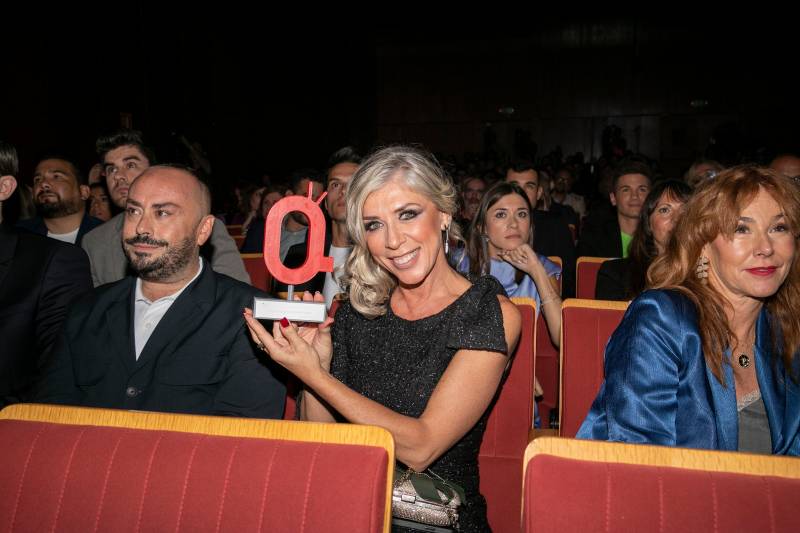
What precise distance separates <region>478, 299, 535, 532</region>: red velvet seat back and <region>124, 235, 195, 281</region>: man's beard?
1170mm

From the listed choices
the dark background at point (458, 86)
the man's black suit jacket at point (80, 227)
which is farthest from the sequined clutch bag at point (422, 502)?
the dark background at point (458, 86)

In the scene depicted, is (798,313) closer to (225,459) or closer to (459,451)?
(459,451)

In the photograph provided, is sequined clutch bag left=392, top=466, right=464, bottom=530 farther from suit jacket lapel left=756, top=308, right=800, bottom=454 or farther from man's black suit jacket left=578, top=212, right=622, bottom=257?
man's black suit jacket left=578, top=212, right=622, bottom=257

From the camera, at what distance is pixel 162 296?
2.10 metres

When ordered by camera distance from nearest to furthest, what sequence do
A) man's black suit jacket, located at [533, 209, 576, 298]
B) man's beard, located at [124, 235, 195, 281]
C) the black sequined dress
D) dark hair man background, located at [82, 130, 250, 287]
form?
the black sequined dress < man's beard, located at [124, 235, 195, 281] < dark hair man background, located at [82, 130, 250, 287] < man's black suit jacket, located at [533, 209, 576, 298]

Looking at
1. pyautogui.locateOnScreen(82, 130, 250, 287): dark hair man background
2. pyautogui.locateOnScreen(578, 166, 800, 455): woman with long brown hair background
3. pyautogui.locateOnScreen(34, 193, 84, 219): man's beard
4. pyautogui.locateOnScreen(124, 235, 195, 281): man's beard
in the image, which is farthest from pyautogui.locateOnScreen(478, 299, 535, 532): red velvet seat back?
pyautogui.locateOnScreen(34, 193, 84, 219): man's beard

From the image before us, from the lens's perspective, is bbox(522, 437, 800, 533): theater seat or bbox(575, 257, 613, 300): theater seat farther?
bbox(575, 257, 613, 300): theater seat

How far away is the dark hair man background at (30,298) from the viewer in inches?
91.4

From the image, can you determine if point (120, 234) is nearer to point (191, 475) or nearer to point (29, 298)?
point (29, 298)

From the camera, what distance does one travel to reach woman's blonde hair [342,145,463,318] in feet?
5.71

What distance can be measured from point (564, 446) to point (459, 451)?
603 millimetres

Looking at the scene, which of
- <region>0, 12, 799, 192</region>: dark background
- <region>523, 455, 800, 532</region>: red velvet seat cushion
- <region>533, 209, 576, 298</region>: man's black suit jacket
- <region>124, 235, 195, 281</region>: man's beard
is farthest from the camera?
<region>0, 12, 799, 192</region>: dark background

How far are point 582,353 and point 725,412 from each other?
32.8 inches

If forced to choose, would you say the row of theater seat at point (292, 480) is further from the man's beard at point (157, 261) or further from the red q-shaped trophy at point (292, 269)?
the man's beard at point (157, 261)
